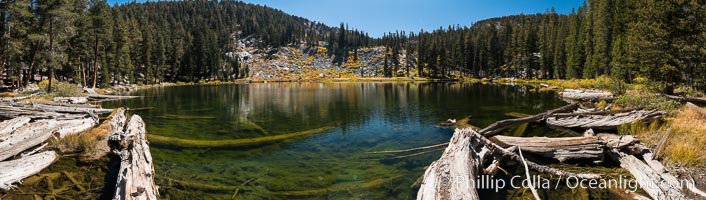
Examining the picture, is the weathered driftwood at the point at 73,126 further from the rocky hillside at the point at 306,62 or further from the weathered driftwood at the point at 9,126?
the rocky hillside at the point at 306,62

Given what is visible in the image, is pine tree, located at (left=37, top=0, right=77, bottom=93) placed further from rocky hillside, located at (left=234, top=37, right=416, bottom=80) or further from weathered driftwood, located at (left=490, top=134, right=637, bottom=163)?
rocky hillside, located at (left=234, top=37, right=416, bottom=80)

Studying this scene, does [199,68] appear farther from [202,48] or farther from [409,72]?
[409,72]

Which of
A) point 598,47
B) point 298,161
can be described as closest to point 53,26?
point 298,161

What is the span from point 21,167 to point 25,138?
10.9 feet

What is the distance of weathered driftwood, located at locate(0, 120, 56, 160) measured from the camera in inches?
446

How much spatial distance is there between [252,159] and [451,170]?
8.77 metres

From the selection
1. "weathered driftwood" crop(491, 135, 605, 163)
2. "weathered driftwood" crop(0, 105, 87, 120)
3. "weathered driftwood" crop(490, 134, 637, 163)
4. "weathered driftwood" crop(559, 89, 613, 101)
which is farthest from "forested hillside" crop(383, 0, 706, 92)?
"weathered driftwood" crop(0, 105, 87, 120)

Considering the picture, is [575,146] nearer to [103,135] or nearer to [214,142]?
[214,142]

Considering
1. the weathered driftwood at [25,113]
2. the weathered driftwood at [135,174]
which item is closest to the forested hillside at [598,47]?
A: the weathered driftwood at [135,174]

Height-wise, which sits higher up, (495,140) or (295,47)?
(295,47)

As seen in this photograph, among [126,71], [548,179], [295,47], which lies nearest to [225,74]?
[126,71]

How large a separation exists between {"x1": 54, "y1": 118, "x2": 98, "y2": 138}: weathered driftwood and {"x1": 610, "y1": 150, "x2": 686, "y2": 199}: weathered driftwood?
842 inches

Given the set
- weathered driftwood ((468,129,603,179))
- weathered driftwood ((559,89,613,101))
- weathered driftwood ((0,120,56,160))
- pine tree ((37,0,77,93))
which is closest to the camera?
weathered driftwood ((468,129,603,179))

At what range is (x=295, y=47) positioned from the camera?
192 m
